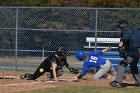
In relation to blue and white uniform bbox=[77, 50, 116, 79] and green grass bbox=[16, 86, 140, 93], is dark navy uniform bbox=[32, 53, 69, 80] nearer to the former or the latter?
blue and white uniform bbox=[77, 50, 116, 79]

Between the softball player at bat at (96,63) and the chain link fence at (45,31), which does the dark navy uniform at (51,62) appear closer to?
the softball player at bat at (96,63)

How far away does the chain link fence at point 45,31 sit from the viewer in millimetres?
18875

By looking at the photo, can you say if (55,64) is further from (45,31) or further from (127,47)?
(45,31)

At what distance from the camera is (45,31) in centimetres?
1942

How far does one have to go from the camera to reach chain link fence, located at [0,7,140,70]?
18875mm

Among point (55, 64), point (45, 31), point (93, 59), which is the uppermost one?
point (45, 31)

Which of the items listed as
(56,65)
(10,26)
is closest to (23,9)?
(10,26)

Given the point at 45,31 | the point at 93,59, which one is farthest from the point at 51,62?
the point at 45,31

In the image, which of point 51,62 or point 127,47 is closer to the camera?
point 127,47

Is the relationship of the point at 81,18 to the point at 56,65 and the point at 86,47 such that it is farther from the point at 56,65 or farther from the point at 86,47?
the point at 56,65

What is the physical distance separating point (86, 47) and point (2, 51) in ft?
11.1

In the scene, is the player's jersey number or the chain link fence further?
the chain link fence

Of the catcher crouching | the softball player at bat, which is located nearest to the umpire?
the softball player at bat

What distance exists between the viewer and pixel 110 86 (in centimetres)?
1319
